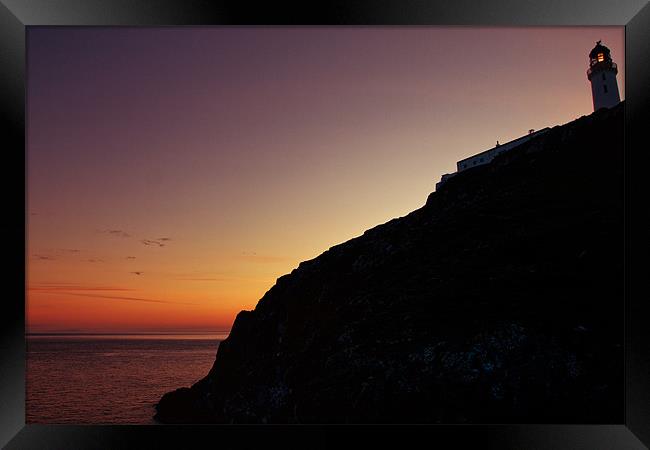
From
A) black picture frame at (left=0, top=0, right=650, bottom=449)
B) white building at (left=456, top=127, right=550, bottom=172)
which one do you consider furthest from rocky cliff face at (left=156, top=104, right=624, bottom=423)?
black picture frame at (left=0, top=0, right=650, bottom=449)

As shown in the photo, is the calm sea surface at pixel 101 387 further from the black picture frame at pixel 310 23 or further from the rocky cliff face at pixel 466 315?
the black picture frame at pixel 310 23

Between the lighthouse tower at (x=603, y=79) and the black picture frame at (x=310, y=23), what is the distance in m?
36.2

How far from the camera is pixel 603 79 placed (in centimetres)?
3703

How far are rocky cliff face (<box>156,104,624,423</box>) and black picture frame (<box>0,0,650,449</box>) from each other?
7.20 meters

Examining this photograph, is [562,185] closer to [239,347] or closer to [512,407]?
[512,407]

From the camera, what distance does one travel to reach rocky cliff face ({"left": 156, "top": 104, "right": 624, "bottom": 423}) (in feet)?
42.2

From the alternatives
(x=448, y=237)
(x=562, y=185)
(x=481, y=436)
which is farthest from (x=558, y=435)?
(x=562, y=185)

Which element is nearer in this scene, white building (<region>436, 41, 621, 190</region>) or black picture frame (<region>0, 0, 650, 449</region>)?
A: black picture frame (<region>0, 0, 650, 449</region>)

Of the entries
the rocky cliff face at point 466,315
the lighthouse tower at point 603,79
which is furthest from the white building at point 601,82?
the rocky cliff face at point 466,315

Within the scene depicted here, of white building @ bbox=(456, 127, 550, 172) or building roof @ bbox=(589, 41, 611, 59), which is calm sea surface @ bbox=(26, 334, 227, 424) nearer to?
white building @ bbox=(456, 127, 550, 172)

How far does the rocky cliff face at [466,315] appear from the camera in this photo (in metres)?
12.9

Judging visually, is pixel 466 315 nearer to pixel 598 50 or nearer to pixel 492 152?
pixel 492 152

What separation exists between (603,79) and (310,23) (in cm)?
3954

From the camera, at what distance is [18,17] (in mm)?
6043
